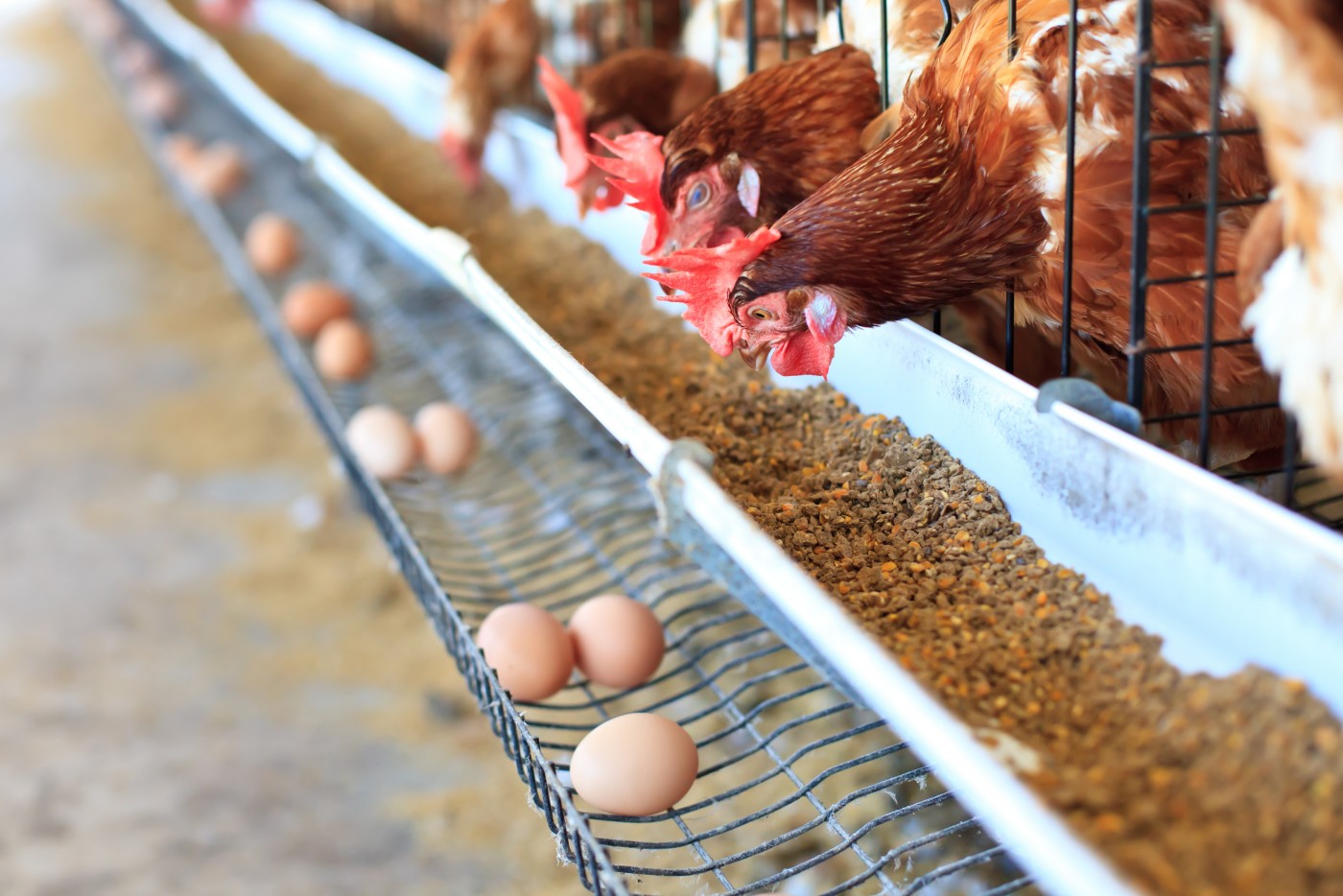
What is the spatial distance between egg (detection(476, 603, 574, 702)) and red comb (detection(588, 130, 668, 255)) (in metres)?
0.49

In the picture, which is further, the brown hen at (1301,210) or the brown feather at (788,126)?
the brown feather at (788,126)

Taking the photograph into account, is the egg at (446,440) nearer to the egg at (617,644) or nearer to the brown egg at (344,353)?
the brown egg at (344,353)

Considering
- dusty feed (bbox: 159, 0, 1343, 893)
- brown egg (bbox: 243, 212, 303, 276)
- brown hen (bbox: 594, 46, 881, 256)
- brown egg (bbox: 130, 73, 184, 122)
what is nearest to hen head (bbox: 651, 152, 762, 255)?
brown hen (bbox: 594, 46, 881, 256)

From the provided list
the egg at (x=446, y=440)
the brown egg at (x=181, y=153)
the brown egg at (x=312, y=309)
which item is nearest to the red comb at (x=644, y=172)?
the egg at (x=446, y=440)

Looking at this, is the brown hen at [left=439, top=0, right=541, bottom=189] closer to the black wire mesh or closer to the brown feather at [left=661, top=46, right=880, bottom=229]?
the black wire mesh

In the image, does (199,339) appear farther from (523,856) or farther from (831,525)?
(831,525)

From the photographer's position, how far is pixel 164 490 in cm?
272

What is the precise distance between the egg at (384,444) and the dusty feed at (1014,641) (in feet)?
1.18

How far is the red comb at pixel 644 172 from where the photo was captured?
4.38 ft

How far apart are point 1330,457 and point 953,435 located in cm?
32

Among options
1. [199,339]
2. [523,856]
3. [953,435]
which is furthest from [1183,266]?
[199,339]

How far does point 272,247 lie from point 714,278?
1893 mm

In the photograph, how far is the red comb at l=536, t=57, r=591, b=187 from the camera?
169cm

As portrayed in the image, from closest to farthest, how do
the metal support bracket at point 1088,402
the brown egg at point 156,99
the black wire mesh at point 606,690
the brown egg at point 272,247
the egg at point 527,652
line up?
the metal support bracket at point 1088,402 → the black wire mesh at point 606,690 → the egg at point 527,652 → the brown egg at point 272,247 → the brown egg at point 156,99
